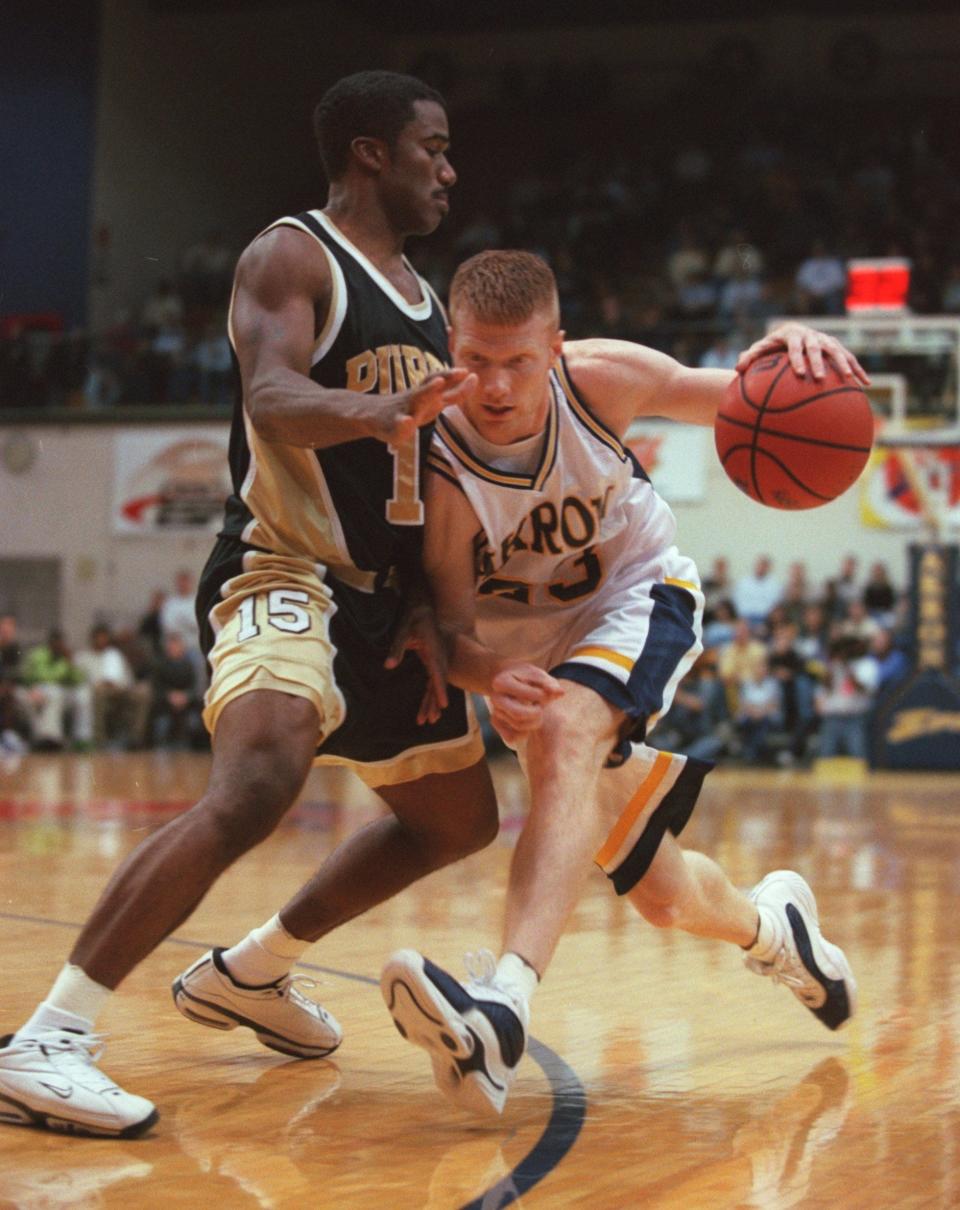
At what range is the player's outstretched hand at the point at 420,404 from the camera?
3.23 metres

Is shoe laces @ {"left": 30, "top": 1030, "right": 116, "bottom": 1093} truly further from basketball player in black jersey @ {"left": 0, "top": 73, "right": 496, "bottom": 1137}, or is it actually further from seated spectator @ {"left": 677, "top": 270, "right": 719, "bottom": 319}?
seated spectator @ {"left": 677, "top": 270, "right": 719, "bottom": 319}

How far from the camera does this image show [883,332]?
1473 centimetres

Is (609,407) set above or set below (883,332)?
below

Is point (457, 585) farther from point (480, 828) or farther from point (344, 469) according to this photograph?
point (480, 828)

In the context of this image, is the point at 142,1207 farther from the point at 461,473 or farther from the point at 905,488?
the point at 905,488

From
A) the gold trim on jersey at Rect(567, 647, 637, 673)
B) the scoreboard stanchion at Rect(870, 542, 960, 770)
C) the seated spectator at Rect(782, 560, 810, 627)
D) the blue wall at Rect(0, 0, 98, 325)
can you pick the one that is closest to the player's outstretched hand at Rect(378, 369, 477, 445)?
the gold trim on jersey at Rect(567, 647, 637, 673)

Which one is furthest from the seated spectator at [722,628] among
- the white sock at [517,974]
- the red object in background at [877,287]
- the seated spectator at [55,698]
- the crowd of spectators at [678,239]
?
the white sock at [517,974]

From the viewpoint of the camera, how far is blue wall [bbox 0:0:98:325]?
21781mm

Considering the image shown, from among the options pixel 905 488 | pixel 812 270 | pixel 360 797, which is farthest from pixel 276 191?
pixel 360 797

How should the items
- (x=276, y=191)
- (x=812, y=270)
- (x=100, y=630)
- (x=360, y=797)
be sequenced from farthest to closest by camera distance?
(x=276, y=191) < (x=812, y=270) < (x=100, y=630) < (x=360, y=797)

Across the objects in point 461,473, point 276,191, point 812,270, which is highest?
point 276,191

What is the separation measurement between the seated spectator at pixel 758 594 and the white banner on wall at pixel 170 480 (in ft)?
20.1

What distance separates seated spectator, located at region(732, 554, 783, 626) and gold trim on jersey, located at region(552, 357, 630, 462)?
13.4 m

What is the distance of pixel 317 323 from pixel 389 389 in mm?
221
